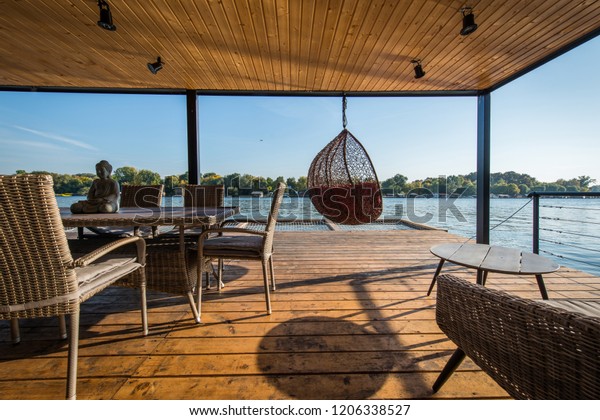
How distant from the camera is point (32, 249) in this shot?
95 cm

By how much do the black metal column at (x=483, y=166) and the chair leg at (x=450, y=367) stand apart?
306 centimetres

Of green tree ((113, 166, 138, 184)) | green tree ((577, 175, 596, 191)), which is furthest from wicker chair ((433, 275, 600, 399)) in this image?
green tree ((577, 175, 596, 191))

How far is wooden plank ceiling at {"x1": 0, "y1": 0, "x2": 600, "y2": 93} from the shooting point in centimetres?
197

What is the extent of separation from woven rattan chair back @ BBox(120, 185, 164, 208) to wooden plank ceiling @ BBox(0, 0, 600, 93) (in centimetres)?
134

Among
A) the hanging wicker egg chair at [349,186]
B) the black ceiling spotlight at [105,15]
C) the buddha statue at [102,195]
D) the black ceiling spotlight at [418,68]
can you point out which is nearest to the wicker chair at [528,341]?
the hanging wicker egg chair at [349,186]

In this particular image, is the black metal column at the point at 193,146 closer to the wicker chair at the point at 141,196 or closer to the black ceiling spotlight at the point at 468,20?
the wicker chair at the point at 141,196

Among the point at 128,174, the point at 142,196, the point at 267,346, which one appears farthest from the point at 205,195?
the point at 267,346

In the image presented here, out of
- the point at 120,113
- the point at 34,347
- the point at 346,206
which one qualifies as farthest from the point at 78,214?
the point at 120,113

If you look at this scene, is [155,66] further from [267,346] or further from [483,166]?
Result: [483,166]

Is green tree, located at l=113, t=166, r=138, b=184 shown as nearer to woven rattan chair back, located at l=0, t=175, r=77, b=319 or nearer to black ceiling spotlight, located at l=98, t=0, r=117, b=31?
black ceiling spotlight, located at l=98, t=0, r=117, b=31

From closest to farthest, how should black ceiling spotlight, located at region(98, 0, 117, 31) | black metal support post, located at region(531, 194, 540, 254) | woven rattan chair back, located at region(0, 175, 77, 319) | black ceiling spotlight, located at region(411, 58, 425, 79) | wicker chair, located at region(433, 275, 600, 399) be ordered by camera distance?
1. wicker chair, located at region(433, 275, 600, 399)
2. woven rattan chair back, located at region(0, 175, 77, 319)
3. black ceiling spotlight, located at region(98, 0, 117, 31)
4. black metal support post, located at region(531, 194, 540, 254)
5. black ceiling spotlight, located at region(411, 58, 425, 79)

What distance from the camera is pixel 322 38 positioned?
7.74 feet
